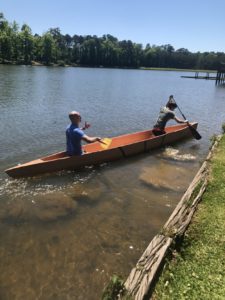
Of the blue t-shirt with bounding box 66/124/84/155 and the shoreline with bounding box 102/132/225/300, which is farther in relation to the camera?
the blue t-shirt with bounding box 66/124/84/155

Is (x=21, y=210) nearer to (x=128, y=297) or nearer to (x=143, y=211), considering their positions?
(x=143, y=211)

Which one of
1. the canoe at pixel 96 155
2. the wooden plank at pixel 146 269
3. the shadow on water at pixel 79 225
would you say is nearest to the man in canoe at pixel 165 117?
the canoe at pixel 96 155

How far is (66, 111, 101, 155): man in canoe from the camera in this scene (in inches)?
405

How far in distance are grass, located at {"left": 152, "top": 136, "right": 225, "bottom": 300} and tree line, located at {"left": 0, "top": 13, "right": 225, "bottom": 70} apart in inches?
2540

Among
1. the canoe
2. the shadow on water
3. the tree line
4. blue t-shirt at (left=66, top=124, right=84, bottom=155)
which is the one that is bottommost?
the shadow on water

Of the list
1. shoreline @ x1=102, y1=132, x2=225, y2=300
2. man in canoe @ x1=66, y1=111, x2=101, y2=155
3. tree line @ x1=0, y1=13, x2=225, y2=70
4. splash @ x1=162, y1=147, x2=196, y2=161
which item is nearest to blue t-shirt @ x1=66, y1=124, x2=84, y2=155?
man in canoe @ x1=66, y1=111, x2=101, y2=155

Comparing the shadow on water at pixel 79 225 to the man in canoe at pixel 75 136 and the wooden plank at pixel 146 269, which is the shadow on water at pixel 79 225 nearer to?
the man in canoe at pixel 75 136

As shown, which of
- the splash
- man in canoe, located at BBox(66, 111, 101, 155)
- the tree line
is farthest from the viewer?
the tree line

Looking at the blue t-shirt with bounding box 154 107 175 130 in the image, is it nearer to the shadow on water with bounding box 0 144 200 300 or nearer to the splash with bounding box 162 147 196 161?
the splash with bounding box 162 147 196 161

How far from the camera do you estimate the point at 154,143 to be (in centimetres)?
1422

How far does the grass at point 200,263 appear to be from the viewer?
4.59 metres

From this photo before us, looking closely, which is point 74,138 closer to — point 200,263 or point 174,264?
point 174,264

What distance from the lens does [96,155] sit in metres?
11.6

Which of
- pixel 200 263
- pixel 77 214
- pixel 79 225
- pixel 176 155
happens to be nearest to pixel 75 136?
pixel 77 214
